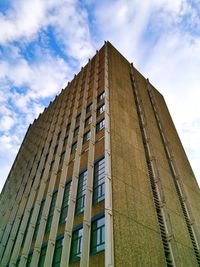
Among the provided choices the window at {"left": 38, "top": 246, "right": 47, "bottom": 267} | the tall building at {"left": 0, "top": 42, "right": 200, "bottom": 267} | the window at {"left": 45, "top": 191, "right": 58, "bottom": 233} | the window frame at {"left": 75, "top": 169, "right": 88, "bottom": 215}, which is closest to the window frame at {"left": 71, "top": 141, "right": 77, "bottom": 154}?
the tall building at {"left": 0, "top": 42, "right": 200, "bottom": 267}

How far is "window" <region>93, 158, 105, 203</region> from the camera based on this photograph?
53.4 feet

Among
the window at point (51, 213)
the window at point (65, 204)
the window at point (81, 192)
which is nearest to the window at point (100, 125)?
the window at point (81, 192)

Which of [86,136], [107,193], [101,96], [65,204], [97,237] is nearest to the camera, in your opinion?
[97,237]

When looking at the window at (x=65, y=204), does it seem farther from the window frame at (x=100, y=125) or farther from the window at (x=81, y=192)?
the window frame at (x=100, y=125)

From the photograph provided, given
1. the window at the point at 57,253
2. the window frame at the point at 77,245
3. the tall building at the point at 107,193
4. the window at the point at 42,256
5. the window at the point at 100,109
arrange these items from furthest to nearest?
the window at the point at 100,109, the window at the point at 42,256, the window at the point at 57,253, the window frame at the point at 77,245, the tall building at the point at 107,193

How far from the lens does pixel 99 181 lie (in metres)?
17.4

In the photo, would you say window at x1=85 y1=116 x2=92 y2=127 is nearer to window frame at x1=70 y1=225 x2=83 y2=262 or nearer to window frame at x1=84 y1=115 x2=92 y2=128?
window frame at x1=84 y1=115 x2=92 y2=128

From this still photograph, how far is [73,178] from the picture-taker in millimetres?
19422

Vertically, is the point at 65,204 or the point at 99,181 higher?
the point at 99,181

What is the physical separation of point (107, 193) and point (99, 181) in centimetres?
259

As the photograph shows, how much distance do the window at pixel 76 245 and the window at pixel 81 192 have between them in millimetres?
1674

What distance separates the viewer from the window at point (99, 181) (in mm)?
16291

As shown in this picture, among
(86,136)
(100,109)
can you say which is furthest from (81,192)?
(100,109)

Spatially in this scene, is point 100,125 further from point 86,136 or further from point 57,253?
point 57,253
